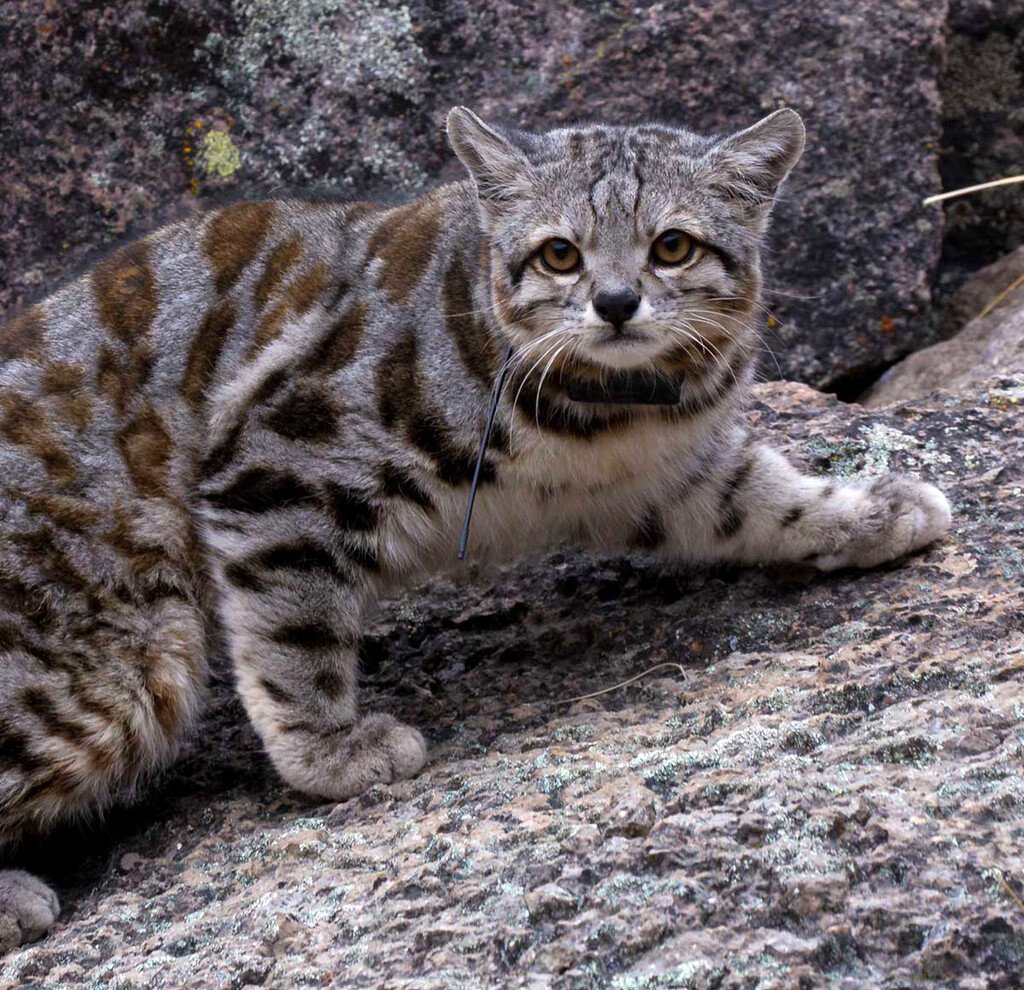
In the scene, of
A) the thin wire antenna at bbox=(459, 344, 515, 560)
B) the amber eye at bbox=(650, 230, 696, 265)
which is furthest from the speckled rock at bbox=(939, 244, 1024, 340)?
the thin wire antenna at bbox=(459, 344, 515, 560)

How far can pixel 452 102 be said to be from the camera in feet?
17.8

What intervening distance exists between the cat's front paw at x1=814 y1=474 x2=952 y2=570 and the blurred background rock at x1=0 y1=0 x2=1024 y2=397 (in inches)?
59.8

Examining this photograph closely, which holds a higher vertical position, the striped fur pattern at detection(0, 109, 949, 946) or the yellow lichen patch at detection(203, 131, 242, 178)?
the yellow lichen patch at detection(203, 131, 242, 178)

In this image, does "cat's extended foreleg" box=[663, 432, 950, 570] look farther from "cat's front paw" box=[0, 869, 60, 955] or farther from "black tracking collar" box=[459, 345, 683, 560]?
"cat's front paw" box=[0, 869, 60, 955]

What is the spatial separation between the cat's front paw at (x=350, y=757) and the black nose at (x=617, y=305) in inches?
48.1

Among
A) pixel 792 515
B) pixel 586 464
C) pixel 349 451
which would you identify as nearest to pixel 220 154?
pixel 349 451

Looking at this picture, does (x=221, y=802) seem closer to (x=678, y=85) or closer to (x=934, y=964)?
(x=934, y=964)

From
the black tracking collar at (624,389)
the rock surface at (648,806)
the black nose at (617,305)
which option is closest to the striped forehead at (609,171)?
the black nose at (617,305)

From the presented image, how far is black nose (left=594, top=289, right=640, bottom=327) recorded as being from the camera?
351 cm

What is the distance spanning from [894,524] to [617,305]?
1.07 metres

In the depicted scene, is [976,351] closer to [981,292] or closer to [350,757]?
[981,292]

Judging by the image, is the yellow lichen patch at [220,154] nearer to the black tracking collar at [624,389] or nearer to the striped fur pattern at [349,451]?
the striped fur pattern at [349,451]

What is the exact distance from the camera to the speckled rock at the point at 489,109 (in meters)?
5.38

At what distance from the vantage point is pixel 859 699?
3.15m
